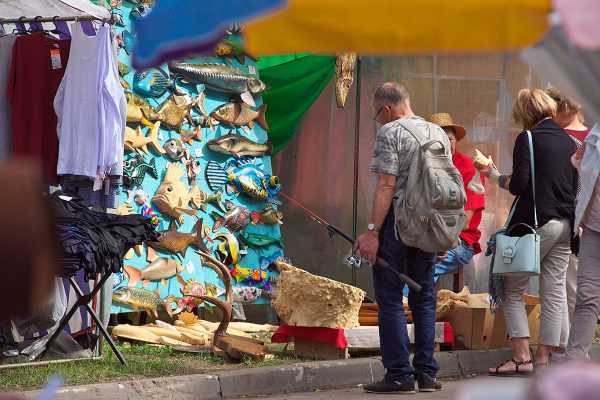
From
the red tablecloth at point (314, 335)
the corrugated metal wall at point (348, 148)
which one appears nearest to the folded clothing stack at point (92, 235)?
the red tablecloth at point (314, 335)

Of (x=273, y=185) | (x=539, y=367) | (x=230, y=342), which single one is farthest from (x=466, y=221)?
(x=230, y=342)

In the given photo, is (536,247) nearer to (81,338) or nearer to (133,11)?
(81,338)

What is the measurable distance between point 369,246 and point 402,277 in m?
0.28

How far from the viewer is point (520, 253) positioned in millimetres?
7035

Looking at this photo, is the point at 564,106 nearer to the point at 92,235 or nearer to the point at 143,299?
the point at 92,235

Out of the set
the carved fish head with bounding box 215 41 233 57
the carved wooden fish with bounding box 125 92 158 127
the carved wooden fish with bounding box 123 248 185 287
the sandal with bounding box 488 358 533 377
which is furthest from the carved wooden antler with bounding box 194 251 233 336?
the carved fish head with bounding box 215 41 233 57

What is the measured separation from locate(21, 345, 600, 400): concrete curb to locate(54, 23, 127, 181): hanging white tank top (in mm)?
1534

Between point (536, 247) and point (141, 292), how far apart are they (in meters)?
3.35

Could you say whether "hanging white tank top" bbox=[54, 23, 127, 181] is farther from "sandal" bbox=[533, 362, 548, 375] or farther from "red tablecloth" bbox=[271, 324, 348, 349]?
"sandal" bbox=[533, 362, 548, 375]

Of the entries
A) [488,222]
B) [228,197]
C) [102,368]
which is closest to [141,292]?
[228,197]

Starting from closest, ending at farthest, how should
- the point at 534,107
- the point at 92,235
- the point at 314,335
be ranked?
the point at 92,235 → the point at 534,107 → the point at 314,335

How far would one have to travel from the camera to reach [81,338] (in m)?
7.39

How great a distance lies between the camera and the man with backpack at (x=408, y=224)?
6.41m

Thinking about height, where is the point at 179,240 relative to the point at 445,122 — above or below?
below
